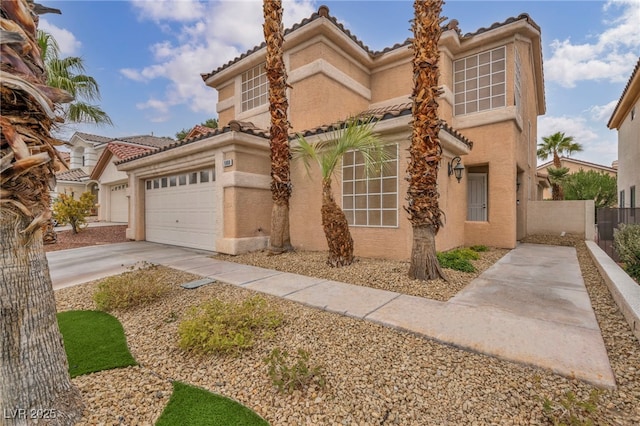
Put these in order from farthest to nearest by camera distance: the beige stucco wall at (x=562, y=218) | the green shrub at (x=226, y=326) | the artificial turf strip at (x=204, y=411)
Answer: the beige stucco wall at (x=562, y=218)
the green shrub at (x=226, y=326)
the artificial turf strip at (x=204, y=411)

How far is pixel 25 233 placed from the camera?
78.2 inches

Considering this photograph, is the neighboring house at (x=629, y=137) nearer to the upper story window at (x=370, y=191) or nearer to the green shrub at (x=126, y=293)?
the upper story window at (x=370, y=191)

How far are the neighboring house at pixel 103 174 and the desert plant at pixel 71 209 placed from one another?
11.3ft

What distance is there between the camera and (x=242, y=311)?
378 cm

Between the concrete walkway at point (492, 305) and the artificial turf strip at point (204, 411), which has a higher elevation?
the concrete walkway at point (492, 305)

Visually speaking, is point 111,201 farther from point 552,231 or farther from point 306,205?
point 552,231

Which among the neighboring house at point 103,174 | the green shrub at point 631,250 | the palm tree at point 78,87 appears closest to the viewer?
the green shrub at point 631,250

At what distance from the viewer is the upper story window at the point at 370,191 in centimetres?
783

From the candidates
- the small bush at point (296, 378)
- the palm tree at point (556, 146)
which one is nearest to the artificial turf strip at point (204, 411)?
the small bush at point (296, 378)

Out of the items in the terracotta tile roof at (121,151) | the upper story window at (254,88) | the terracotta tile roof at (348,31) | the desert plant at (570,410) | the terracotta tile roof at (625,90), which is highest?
the terracotta tile roof at (348,31)

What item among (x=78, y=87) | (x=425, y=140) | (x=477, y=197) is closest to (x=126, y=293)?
(x=425, y=140)

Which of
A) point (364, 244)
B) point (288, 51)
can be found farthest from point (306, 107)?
point (364, 244)

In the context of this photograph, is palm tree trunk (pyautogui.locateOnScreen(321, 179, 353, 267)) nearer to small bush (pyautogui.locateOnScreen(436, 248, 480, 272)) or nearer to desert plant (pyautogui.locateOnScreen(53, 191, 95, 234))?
small bush (pyautogui.locateOnScreen(436, 248, 480, 272))

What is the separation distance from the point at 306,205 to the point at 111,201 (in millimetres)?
18995
